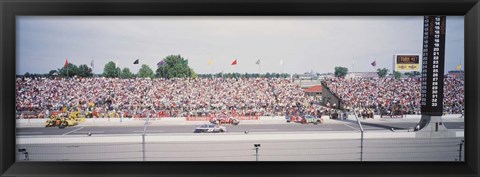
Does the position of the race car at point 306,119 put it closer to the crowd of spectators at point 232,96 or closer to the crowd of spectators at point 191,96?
the crowd of spectators at point 232,96

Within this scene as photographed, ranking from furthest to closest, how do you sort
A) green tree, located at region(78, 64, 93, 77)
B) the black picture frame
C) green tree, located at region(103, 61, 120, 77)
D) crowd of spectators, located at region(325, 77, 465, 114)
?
crowd of spectators, located at region(325, 77, 465, 114) < green tree, located at region(103, 61, 120, 77) < green tree, located at region(78, 64, 93, 77) < the black picture frame

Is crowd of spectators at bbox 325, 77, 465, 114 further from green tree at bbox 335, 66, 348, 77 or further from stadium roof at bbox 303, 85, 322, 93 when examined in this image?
green tree at bbox 335, 66, 348, 77

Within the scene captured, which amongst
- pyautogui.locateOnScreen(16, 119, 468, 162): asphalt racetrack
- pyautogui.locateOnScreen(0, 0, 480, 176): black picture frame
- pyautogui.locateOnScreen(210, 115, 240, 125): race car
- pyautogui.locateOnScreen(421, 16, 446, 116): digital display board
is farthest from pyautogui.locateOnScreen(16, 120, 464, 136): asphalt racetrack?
pyautogui.locateOnScreen(0, 0, 480, 176): black picture frame
